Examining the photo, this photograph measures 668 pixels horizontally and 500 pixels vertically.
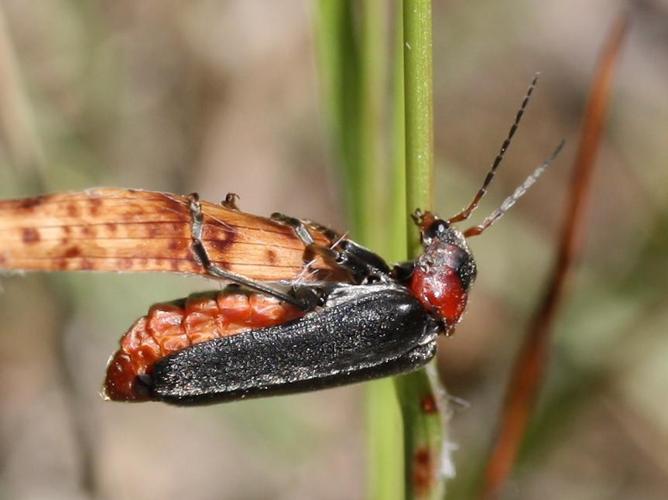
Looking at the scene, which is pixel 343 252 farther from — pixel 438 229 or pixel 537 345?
pixel 537 345

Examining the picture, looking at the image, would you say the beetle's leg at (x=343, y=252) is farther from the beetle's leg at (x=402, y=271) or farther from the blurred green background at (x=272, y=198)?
the blurred green background at (x=272, y=198)

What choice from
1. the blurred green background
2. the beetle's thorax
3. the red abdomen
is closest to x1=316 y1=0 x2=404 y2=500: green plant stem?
the beetle's thorax

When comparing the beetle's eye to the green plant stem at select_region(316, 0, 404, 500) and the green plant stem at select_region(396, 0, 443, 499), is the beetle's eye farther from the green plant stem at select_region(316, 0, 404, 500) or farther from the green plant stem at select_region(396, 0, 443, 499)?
the green plant stem at select_region(396, 0, 443, 499)

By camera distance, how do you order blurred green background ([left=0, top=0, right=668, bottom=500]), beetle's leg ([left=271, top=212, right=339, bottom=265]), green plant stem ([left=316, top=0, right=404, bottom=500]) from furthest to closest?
blurred green background ([left=0, top=0, right=668, bottom=500]) → green plant stem ([left=316, top=0, right=404, bottom=500]) → beetle's leg ([left=271, top=212, right=339, bottom=265])

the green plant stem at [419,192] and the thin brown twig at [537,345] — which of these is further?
the thin brown twig at [537,345]

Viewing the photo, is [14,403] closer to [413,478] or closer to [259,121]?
[259,121]

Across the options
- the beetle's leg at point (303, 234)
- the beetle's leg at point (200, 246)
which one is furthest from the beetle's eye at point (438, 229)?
the beetle's leg at point (200, 246)

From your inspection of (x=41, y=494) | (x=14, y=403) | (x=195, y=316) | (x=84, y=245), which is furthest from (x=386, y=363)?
(x=14, y=403)
